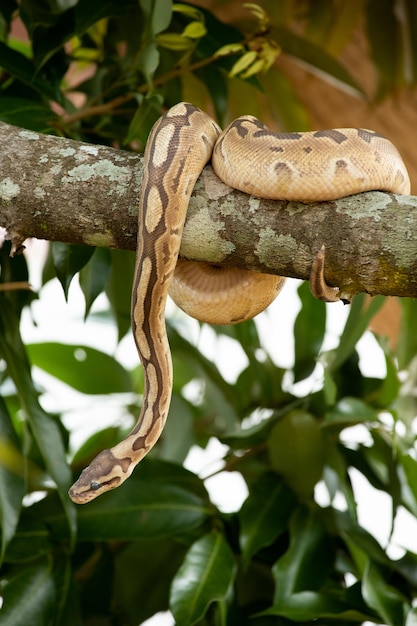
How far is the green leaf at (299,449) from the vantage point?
1.98 meters

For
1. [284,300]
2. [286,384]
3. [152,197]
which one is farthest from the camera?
[284,300]

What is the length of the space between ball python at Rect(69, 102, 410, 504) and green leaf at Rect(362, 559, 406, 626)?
0.65 m

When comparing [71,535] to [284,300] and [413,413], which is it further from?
[284,300]

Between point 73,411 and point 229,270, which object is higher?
point 229,270

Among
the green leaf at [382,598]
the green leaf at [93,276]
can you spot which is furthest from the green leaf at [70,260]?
the green leaf at [382,598]

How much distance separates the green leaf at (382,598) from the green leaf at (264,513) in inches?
9.4

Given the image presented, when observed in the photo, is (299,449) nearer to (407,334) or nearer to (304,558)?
(304,558)

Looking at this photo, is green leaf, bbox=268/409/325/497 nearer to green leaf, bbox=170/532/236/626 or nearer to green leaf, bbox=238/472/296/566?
green leaf, bbox=238/472/296/566

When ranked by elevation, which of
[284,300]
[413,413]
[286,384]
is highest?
[413,413]

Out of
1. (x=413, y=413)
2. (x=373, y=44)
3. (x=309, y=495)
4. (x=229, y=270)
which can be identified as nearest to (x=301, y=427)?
(x=309, y=495)

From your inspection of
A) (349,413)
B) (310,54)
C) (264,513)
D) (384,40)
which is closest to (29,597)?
(264,513)

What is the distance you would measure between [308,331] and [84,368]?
27.2 inches

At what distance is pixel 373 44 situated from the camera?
108 inches

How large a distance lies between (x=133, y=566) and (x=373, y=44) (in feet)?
6.14
